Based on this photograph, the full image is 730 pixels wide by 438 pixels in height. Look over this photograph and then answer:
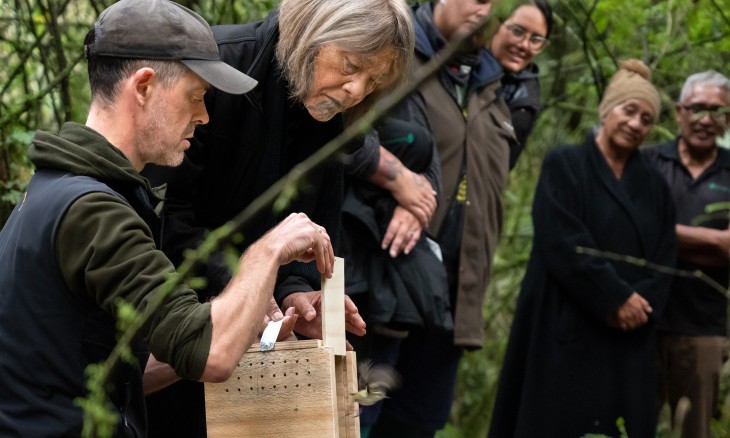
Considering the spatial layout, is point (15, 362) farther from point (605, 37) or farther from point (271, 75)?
point (605, 37)

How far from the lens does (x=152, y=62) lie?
8.60ft

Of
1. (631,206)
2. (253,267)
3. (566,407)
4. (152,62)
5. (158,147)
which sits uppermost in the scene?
(152,62)

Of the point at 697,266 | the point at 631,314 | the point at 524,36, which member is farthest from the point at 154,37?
the point at 697,266

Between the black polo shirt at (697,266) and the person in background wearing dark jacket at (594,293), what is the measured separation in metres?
0.32

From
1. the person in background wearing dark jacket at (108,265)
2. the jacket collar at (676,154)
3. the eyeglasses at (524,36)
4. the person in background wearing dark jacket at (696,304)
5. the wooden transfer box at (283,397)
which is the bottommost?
the person in background wearing dark jacket at (696,304)

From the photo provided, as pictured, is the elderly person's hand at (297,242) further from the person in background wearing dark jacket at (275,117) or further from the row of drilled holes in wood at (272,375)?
the person in background wearing dark jacket at (275,117)

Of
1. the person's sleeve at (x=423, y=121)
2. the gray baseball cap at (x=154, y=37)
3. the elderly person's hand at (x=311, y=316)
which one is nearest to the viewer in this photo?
the gray baseball cap at (x=154, y=37)

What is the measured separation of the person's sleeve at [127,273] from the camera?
232 cm

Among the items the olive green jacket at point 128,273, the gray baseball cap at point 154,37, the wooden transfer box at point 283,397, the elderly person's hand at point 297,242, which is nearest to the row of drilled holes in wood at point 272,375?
the wooden transfer box at point 283,397

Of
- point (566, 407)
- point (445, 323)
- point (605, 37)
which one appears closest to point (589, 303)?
point (566, 407)

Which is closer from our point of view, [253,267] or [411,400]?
[253,267]

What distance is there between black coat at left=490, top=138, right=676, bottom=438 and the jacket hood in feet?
11.0

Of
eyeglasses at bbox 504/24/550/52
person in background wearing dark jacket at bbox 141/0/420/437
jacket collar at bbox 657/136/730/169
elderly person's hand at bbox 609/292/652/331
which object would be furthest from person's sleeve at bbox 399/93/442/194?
jacket collar at bbox 657/136/730/169

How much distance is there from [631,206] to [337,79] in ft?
8.93
